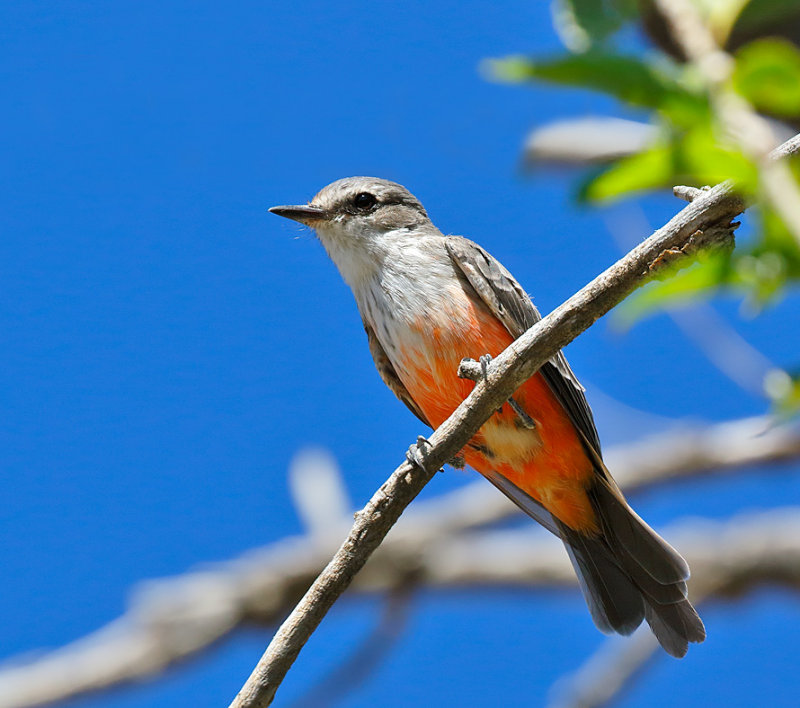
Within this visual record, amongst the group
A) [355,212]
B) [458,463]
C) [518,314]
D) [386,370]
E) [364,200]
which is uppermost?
[364,200]

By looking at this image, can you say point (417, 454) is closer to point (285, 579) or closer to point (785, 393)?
point (785, 393)

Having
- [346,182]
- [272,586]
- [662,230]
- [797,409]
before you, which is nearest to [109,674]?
[272,586]

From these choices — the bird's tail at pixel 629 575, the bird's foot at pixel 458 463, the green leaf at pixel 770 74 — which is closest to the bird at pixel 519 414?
the bird's tail at pixel 629 575

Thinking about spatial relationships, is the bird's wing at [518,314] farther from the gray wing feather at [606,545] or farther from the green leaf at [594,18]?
the green leaf at [594,18]

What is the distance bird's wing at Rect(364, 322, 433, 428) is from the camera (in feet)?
21.7

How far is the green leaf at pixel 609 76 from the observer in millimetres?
1960

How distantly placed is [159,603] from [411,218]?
605 centimetres

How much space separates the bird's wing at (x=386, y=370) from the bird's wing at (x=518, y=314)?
82 cm

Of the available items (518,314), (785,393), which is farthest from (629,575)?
(785,393)

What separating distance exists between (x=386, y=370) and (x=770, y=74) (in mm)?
4781

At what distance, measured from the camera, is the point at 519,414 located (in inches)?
229

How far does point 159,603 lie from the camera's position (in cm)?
1099

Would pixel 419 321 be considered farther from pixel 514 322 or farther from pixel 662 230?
pixel 662 230

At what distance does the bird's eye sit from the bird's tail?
8.45 ft
